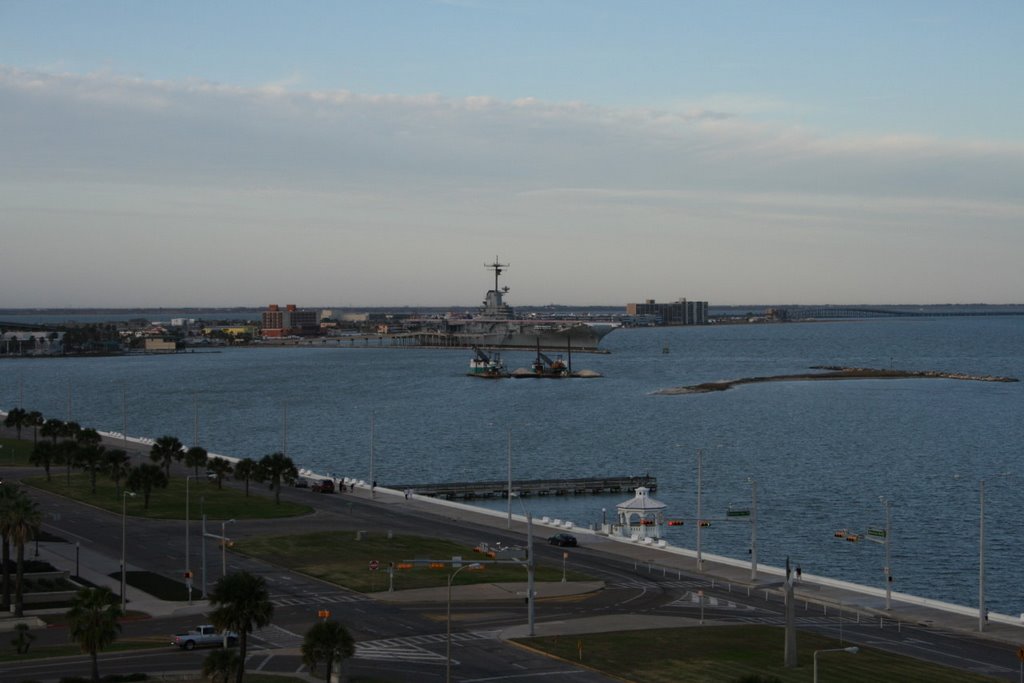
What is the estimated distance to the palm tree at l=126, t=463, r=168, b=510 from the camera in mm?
82562

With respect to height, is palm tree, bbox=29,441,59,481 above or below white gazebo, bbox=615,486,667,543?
above

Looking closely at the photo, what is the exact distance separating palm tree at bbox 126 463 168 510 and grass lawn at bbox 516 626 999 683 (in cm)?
4055

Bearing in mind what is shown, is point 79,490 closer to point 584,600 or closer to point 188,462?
point 188,462

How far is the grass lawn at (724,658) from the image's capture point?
45.3 meters

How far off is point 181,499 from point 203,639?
39769 millimetres

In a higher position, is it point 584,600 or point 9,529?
point 9,529

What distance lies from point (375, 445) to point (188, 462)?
130 ft

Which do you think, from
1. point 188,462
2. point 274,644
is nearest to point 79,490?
point 188,462

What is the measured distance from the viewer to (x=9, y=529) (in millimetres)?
55312

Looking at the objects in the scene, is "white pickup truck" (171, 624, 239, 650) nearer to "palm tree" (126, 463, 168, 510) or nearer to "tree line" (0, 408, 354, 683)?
"tree line" (0, 408, 354, 683)

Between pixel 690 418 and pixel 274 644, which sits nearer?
pixel 274 644

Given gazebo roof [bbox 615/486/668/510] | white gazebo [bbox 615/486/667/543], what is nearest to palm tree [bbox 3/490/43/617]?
white gazebo [bbox 615/486/667/543]

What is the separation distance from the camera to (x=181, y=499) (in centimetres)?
8738

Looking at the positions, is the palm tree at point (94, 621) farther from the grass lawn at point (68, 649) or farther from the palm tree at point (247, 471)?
the palm tree at point (247, 471)
